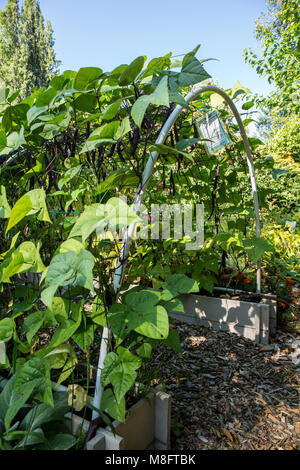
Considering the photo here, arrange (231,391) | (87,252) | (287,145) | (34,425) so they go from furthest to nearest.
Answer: (287,145)
(231,391)
(34,425)
(87,252)

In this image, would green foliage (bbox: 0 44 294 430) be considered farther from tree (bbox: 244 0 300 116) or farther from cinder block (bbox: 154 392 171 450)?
tree (bbox: 244 0 300 116)

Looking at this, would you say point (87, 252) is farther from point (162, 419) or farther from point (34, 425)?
point (162, 419)

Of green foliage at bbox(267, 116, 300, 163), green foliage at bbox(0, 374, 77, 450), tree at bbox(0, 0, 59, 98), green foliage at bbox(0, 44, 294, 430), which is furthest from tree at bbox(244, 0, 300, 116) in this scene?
tree at bbox(0, 0, 59, 98)

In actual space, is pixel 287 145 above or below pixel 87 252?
above

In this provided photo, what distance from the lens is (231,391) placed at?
4.74 ft

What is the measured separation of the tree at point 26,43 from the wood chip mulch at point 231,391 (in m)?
19.9

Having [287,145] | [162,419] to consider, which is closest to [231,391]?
[162,419]

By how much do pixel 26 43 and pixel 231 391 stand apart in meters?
23.9

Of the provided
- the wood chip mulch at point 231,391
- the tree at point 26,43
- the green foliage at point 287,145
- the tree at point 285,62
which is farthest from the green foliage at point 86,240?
the tree at point 26,43

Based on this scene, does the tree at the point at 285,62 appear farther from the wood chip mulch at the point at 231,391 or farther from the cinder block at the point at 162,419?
the cinder block at the point at 162,419

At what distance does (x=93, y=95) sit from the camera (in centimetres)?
92

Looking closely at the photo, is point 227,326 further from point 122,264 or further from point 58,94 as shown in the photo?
point 58,94
